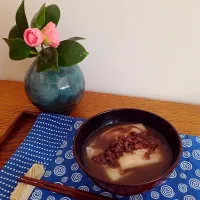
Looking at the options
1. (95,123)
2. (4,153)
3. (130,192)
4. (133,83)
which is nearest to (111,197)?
(130,192)

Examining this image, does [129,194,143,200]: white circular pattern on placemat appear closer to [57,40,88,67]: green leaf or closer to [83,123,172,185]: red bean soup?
[83,123,172,185]: red bean soup

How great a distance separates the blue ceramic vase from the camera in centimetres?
90

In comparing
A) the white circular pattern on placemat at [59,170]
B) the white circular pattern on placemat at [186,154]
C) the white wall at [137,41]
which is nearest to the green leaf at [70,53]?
the white wall at [137,41]

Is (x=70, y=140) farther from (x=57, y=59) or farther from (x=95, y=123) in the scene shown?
(x=57, y=59)

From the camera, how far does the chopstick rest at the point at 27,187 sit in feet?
2.25

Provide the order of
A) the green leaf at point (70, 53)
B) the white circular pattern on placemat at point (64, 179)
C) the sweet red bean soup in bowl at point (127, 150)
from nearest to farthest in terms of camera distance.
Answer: the sweet red bean soup in bowl at point (127, 150), the white circular pattern on placemat at point (64, 179), the green leaf at point (70, 53)

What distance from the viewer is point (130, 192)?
2.03 ft

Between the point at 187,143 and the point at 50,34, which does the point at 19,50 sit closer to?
the point at 50,34

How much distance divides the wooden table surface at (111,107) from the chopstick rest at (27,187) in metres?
0.25

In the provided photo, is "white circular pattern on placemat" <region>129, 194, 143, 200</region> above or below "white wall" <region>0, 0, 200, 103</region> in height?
below

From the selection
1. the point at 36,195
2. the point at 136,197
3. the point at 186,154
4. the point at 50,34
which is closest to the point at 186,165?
the point at 186,154

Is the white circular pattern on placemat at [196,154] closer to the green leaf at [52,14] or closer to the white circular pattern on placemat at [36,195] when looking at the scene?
the white circular pattern on placemat at [36,195]

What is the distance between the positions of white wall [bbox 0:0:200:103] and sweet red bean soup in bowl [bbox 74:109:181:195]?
0.96ft

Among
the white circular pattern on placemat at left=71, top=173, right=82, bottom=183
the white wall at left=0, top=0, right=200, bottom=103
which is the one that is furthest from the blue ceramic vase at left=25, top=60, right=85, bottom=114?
the white circular pattern on placemat at left=71, top=173, right=82, bottom=183
